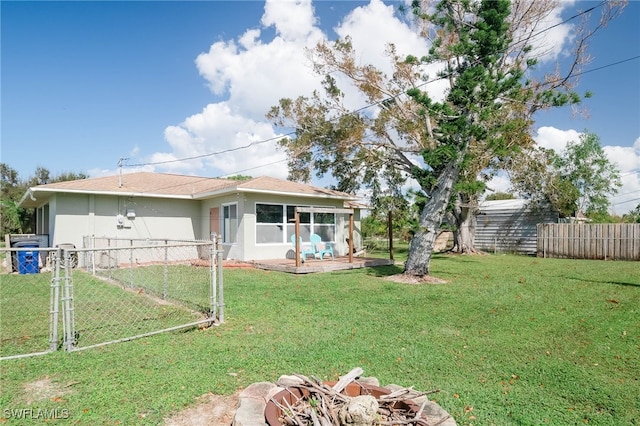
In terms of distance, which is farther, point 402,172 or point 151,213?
point 402,172

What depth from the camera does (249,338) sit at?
487cm

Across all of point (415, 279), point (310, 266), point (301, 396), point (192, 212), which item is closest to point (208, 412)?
A: point (301, 396)

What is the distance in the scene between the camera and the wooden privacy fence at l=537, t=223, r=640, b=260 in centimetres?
1526

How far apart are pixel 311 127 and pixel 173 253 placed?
8306mm

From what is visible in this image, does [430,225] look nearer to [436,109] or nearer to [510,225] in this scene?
[436,109]

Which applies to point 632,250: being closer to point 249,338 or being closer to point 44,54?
point 249,338

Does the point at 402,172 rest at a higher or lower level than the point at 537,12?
lower

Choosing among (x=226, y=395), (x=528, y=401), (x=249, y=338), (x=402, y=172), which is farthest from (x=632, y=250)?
(x=226, y=395)

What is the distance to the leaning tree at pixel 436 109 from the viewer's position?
9688 mm

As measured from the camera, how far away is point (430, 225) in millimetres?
10016

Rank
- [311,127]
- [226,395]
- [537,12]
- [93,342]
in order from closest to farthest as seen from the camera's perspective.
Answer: [226,395] < [93,342] < [537,12] < [311,127]

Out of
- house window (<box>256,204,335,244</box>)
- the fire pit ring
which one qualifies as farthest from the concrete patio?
the fire pit ring

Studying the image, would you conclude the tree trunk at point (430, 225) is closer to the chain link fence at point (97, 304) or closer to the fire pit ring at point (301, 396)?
the chain link fence at point (97, 304)


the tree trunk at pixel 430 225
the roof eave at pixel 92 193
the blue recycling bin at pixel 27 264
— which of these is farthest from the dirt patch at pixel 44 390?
the roof eave at pixel 92 193
